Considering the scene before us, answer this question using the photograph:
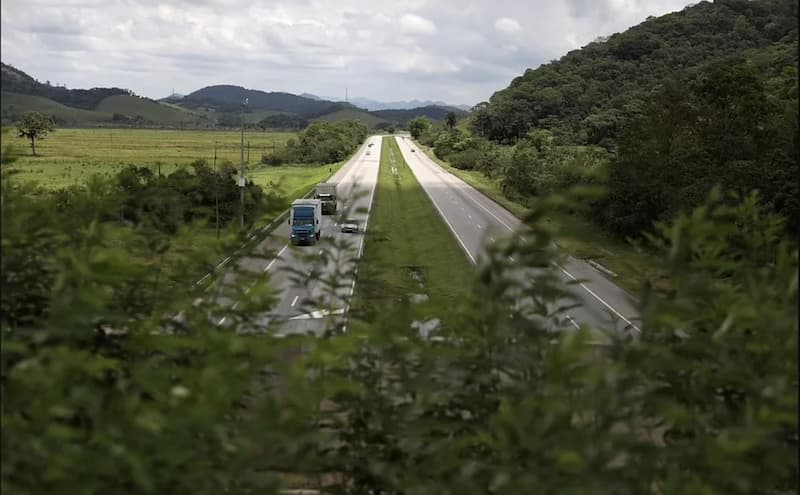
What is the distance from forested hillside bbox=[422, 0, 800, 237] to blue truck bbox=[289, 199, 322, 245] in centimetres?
1029

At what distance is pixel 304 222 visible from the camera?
1483 inches

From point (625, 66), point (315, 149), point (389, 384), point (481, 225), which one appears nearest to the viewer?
point (389, 384)

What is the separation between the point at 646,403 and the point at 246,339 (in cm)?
201

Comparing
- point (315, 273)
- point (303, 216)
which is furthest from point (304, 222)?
point (315, 273)

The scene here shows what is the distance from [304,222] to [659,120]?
19.1m

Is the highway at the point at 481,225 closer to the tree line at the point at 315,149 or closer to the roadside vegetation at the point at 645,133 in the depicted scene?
the roadside vegetation at the point at 645,133

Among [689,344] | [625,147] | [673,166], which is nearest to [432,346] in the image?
[689,344]

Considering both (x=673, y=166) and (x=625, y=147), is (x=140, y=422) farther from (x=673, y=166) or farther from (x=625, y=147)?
(x=625, y=147)

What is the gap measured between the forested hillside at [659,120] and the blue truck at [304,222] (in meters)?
10.3

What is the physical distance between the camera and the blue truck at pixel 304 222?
1475 inches

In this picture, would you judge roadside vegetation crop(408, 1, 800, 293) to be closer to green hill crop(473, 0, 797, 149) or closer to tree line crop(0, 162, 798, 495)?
green hill crop(473, 0, 797, 149)

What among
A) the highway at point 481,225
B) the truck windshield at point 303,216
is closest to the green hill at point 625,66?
the highway at point 481,225

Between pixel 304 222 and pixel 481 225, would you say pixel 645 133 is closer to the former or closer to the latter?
pixel 481 225

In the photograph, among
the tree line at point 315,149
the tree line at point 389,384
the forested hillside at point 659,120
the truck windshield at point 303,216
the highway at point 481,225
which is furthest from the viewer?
the tree line at point 315,149
